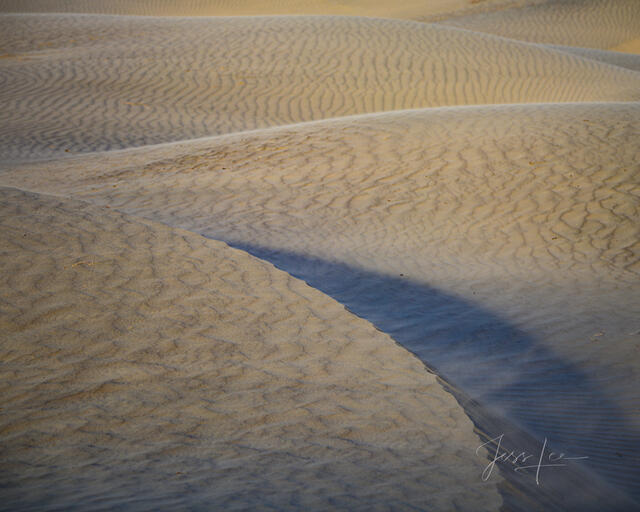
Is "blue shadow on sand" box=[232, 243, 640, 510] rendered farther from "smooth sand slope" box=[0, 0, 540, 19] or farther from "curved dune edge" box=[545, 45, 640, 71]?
"smooth sand slope" box=[0, 0, 540, 19]

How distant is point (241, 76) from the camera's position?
15.2 m

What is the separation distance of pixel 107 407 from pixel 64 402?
0.24 meters

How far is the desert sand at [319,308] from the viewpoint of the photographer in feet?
9.11

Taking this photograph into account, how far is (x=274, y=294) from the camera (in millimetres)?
4887

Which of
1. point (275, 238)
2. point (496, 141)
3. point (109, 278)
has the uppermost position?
point (496, 141)

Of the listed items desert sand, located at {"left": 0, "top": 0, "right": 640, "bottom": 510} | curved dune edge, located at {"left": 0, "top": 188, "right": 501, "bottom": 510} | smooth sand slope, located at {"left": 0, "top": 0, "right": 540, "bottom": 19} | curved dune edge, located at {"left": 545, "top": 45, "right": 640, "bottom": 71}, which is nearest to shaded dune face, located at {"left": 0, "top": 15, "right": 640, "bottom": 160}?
desert sand, located at {"left": 0, "top": 0, "right": 640, "bottom": 510}

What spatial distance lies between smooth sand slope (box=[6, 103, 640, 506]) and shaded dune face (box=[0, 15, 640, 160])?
287 cm

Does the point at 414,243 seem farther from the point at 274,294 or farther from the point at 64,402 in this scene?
the point at 64,402

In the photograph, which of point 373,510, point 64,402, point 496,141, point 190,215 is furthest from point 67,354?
point 496,141
